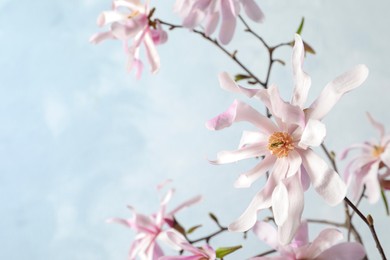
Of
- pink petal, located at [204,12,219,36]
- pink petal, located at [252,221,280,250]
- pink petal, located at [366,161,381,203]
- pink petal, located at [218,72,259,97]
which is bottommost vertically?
pink petal, located at [366,161,381,203]

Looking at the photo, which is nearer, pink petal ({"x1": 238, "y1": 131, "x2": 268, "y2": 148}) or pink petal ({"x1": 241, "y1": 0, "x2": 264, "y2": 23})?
pink petal ({"x1": 238, "y1": 131, "x2": 268, "y2": 148})

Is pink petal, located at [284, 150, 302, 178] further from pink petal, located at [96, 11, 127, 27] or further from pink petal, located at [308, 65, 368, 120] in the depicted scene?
pink petal, located at [96, 11, 127, 27]

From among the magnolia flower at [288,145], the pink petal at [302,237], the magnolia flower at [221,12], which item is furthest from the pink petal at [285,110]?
the magnolia flower at [221,12]

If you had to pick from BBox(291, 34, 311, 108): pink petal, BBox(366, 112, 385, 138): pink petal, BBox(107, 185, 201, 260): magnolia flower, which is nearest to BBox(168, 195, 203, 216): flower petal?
BBox(107, 185, 201, 260): magnolia flower

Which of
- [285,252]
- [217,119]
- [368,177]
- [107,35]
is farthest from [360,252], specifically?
[107,35]

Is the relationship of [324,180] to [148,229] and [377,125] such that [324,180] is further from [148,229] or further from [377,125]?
[377,125]

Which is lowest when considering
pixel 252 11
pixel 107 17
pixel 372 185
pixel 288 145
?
pixel 372 185

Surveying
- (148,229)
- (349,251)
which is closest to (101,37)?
(148,229)
